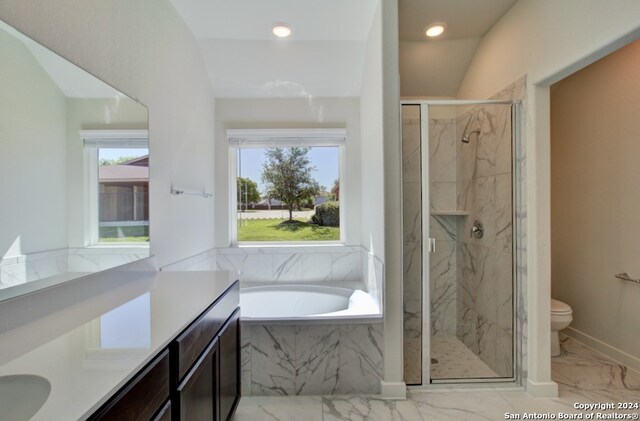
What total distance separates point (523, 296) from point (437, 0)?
2159mm

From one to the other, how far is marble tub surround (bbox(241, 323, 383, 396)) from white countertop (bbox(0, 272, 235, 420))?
766 mm

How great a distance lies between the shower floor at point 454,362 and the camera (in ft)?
7.30

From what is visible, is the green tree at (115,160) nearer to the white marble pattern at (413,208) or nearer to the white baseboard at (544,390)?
the white marble pattern at (413,208)

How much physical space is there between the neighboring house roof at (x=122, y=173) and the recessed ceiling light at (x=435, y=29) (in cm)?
235

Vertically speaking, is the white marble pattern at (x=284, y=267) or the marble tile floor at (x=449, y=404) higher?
the white marble pattern at (x=284, y=267)

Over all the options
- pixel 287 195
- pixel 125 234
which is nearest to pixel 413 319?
pixel 287 195

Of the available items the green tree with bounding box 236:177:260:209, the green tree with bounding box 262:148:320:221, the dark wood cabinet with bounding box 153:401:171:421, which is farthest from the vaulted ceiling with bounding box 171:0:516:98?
the dark wood cabinet with bounding box 153:401:171:421

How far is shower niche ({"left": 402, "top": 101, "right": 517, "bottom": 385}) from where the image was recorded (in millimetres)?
2188

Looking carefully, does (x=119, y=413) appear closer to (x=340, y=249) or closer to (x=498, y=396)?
(x=498, y=396)

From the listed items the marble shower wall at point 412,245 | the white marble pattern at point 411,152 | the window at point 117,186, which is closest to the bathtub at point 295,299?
the marble shower wall at point 412,245

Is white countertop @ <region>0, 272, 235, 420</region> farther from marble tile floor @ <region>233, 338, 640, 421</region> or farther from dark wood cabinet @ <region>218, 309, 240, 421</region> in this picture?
marble tile floor @ <region>233, 338, 640, 421</region>

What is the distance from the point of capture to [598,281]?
8.62ft

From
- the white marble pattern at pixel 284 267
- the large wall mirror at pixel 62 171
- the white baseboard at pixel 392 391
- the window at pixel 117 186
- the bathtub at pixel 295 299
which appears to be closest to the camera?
the large wall mirror at pixel 62 171

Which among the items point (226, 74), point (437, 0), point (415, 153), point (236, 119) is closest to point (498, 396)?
point (415, 153)
